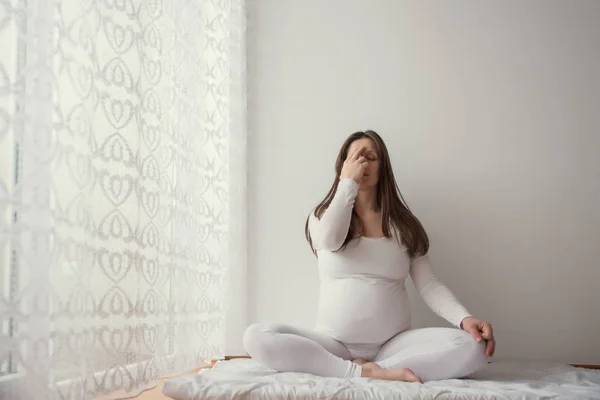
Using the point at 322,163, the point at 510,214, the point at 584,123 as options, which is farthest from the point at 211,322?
the point at 584,123

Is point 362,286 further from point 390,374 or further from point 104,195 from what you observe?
point 104,195

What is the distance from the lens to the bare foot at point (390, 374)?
1377mm

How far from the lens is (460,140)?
211 cm

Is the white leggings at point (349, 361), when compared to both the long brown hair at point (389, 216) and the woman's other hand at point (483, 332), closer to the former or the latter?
the woman's other hand at point (483, 332)

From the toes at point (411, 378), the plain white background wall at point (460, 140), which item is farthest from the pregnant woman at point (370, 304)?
the plain white background wall at point (460, 140)

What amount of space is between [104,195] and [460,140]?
1.40m

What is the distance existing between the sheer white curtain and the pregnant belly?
433 mm

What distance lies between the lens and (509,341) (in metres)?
2.02

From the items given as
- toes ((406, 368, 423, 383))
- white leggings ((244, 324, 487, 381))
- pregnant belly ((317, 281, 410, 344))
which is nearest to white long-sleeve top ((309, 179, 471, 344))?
pregnant belly ((317, 281, 410, 344))

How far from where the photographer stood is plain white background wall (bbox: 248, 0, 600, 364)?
80.4 inches

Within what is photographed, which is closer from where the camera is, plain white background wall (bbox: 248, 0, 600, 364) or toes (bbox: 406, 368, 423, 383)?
toes (bbox: 406, 368, 423, 383)

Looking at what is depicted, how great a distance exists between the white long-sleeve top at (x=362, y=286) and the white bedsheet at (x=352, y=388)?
26 cm

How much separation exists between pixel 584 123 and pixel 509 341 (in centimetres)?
86

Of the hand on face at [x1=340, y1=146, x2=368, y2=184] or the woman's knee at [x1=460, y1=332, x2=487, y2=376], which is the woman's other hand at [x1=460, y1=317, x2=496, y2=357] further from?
the hand on face at [x1=340, y1=146, x2=368, y2=184]
